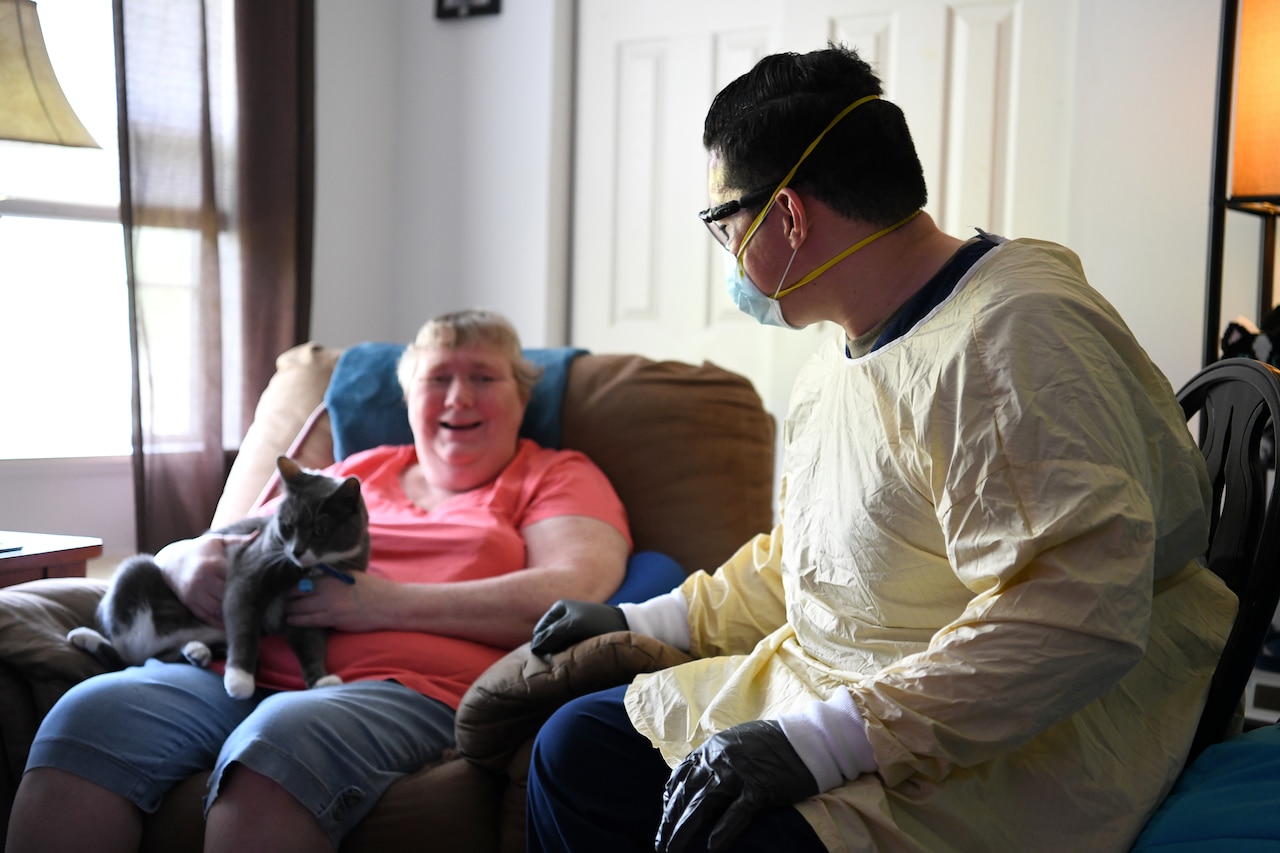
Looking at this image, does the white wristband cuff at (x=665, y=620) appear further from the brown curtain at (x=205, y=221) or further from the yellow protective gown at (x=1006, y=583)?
the brown curtain at (x=205, y=221)

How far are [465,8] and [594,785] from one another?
9.95 ft

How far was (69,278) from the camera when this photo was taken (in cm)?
262

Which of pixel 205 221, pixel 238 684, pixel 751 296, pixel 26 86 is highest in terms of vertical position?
pixel 26 86

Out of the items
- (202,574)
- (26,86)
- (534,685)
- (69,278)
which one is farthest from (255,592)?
(69,278)

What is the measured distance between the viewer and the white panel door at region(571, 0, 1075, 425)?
276cm

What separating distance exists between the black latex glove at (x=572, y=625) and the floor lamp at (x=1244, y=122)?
1.57 metres

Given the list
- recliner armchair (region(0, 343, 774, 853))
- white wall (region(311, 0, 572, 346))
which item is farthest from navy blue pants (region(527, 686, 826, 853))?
white wall (region(311, 0, 572, 346))

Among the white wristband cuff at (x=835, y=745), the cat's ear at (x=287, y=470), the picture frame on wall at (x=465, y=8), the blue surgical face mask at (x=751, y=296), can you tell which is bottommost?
the white wristband cuff at (x=835, y=745)

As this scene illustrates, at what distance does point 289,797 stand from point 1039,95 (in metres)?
2.45

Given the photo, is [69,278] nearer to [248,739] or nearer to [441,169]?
[441,169]

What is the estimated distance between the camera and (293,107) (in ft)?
9.84

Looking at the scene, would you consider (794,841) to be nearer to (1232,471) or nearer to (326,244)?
(1232,471)

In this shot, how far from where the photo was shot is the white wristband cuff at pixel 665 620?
4.68ft

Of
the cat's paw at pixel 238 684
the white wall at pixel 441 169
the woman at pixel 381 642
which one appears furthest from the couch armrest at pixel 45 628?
the white wall at pixel 441 169
